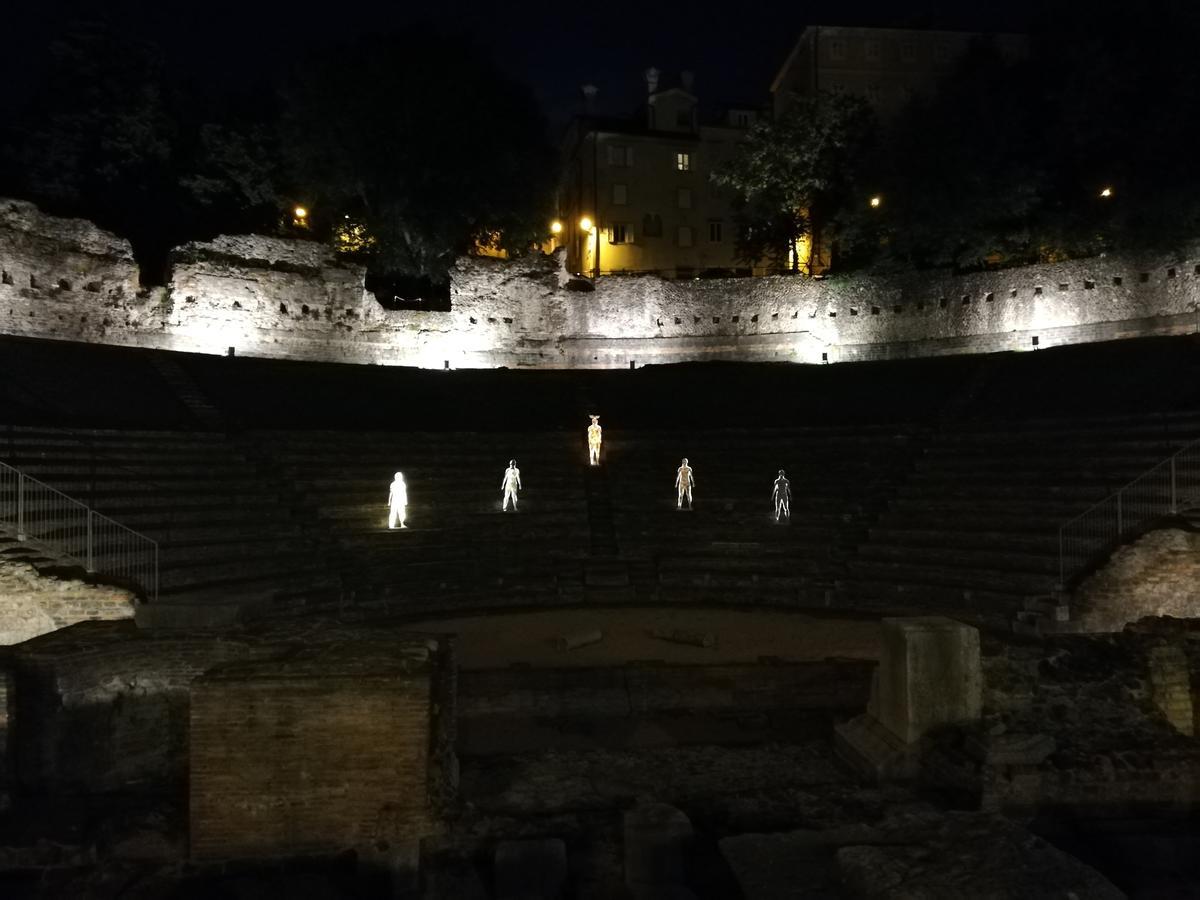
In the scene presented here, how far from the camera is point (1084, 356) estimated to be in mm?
21000

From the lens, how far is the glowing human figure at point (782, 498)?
49.7ft

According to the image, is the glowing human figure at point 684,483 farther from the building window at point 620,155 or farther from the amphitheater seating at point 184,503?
the building window at point 620,155

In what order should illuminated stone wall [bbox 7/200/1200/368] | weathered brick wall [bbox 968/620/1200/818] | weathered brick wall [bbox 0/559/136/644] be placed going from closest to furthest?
1. weathered brick wall [bbox 968/620/1200/818]
2. weathered brick wall [bbox 0/559/136/644]
3. illuminated stone wall [bbox 7/200/1200/368]

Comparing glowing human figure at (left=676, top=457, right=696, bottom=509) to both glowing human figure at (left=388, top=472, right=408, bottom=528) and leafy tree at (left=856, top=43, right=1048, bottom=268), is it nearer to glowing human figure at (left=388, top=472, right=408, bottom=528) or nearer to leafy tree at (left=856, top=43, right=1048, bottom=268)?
glowing human figure at (left=388, top=472, right=408, bottom=528)

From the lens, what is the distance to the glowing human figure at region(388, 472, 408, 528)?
14.4 metres

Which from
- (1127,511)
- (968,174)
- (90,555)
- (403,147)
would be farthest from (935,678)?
(403,147)

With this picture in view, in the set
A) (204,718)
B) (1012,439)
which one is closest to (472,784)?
(204,718)

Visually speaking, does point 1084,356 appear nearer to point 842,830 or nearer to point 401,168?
point 842,830

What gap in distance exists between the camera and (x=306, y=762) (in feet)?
17.6

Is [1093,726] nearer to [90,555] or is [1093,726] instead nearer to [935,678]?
[935,678]

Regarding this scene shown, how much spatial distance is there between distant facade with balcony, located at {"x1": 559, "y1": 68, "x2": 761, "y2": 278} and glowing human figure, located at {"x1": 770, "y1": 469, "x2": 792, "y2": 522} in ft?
99.7

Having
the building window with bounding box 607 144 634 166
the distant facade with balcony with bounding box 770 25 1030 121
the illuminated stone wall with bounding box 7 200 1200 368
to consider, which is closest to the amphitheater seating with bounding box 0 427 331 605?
the illuminated stone wall with bounding box 7 200 1200 368

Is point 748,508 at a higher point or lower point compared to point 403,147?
lower

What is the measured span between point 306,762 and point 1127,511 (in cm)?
1182
